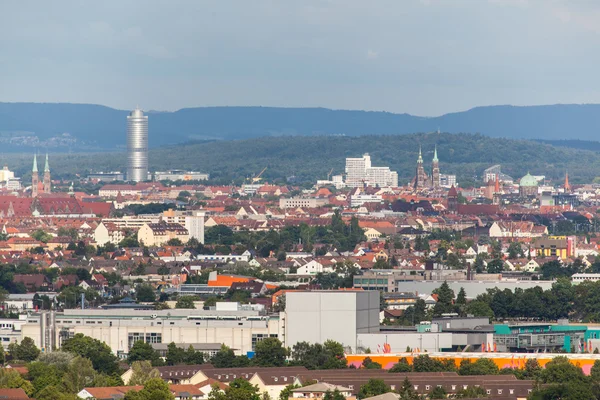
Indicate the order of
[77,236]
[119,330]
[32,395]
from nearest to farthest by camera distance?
1. [32,395]
2. [119,330]
3. [77,236]

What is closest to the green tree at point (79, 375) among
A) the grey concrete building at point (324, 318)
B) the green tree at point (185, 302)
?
the grey concrete building at point (324, 318)

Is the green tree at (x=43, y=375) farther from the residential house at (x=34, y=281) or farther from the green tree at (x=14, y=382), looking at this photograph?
the residential house at (x=34, y=281)

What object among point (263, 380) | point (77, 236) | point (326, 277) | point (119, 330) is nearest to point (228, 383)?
point (263, 380)

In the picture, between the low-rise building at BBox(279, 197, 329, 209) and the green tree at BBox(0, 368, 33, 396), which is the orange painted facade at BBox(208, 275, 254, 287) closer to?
the green tree at BBox(0, 368, 33, 396)

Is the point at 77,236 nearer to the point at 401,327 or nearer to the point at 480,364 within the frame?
the point at 401,327

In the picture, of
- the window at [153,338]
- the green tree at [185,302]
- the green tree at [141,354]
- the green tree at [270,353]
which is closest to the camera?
the green tree at [270,353]

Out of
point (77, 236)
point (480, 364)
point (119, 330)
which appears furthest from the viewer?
point (77, 236)
